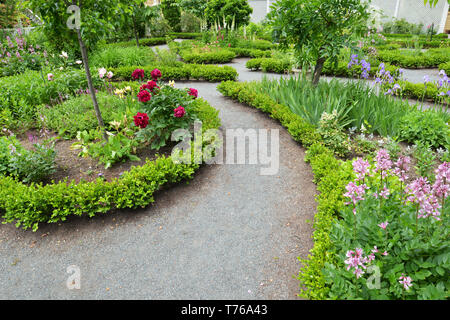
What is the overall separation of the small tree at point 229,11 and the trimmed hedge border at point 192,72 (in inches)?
321

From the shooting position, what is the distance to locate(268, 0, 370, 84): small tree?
534 cm

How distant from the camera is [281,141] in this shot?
5.14 m

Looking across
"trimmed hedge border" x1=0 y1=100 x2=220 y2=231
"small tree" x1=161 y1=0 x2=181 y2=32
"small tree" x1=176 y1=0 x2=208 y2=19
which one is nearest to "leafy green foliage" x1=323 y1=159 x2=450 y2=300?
"trimmed hedge border" x1=0 y1=100 x2=220 y2=231

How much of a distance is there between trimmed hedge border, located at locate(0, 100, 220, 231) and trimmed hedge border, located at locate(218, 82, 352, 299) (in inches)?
79.4

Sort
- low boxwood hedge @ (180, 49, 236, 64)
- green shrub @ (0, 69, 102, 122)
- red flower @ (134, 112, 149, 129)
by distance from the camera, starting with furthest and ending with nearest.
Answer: low boxwood hedge @ (180, 49, 236, 64) < green shrub @ (0, 69, 102, 122) < red flower @ (134, 112, 149, 129)

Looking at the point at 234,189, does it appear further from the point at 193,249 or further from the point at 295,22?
the point at 295,22

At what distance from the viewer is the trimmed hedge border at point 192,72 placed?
9109 mm

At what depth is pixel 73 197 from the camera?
11.1 feet

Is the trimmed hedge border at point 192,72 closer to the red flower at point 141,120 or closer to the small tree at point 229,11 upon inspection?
the red flower at point 141,120

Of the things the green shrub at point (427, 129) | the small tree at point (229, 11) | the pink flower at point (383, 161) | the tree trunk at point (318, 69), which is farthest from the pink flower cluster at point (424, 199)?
the small tree at point (229, 11)

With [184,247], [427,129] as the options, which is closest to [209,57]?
[427,129]

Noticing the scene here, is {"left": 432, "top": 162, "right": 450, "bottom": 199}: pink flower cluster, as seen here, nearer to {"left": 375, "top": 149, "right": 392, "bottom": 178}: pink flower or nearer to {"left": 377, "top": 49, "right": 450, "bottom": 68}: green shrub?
{"left": 375, "top": 149, "right": 392, "bottom": 178}: pink flower

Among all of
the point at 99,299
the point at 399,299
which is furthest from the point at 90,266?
the point at 399,299

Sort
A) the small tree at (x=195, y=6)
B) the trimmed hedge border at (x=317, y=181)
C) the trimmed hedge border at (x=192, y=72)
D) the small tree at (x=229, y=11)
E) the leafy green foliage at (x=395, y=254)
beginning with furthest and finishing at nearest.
→ 1. the small tree at (x=195, y=6)
2. the small tree at (x=229, y=11)
3. the trimmed hedge border at (x=192, y=72)
4. the trimmed hedge border at (x=317, y=181)
5. the leafy green foliage at (x=395, y=254)
